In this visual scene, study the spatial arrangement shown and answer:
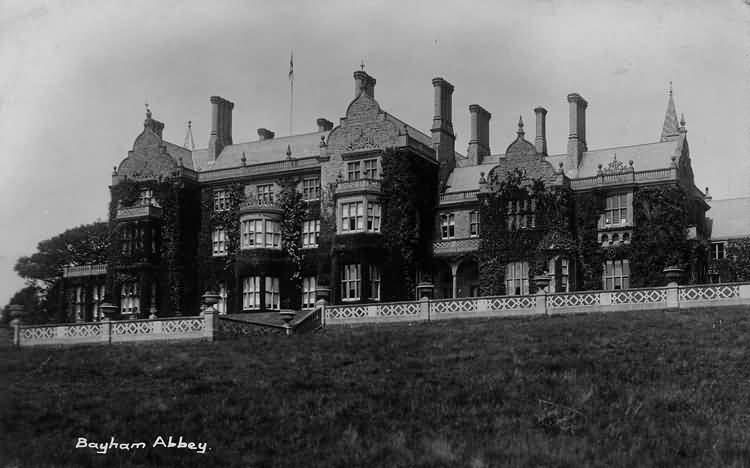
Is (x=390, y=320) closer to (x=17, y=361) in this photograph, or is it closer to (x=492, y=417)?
(x=17, y=361)

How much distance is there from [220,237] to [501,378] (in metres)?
29.7

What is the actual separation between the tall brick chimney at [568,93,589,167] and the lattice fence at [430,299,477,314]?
1454cm

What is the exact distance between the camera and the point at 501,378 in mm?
24969

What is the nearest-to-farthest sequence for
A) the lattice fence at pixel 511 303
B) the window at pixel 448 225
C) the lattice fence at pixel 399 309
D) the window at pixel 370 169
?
the lattice fence at pixel 511 303, the lattice fence at pixel 399 309, the window at pixel 370 169, the window at pixel 448 225

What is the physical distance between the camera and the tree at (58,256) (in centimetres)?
7194

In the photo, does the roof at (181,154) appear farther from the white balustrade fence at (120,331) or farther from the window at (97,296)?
the white balustrade fence at (120,331)

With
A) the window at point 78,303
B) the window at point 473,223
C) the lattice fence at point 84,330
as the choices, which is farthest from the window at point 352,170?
the window at point 78,303

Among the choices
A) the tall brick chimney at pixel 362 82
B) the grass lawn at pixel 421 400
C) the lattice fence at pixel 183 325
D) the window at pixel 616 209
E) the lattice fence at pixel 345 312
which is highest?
the tall brick chimney at pixel 362 82

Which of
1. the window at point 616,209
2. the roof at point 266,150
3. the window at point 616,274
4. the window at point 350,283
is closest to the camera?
the window at point 616,274

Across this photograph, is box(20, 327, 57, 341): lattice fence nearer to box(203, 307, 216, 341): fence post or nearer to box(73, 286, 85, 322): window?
box(203, 307, 216, 341): fence post

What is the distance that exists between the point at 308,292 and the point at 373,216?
492 cm

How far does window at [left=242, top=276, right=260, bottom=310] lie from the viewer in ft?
161

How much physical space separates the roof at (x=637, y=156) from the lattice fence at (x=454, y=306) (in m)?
13.6

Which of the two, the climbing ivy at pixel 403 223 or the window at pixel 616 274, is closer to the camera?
the window at pixel 616 274
